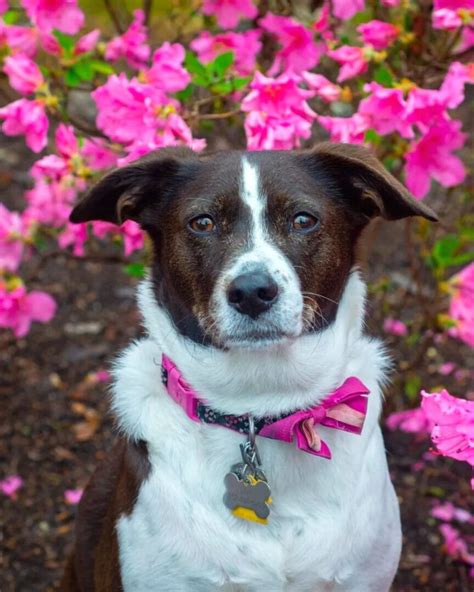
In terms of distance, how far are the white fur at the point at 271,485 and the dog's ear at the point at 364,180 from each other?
0.70ft

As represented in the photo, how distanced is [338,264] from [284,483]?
2.05ft

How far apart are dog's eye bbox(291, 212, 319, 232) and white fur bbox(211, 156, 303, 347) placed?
0.30ft

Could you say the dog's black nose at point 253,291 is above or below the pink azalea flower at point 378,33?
below

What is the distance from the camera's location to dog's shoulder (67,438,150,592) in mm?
2826

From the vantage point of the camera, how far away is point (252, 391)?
2779 mm

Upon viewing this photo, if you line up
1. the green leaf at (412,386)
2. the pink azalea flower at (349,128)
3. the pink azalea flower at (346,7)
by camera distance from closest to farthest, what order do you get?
the pink azalea flower at (349,128) → the pink azalea flower at (346,7) → the green leaf at (412,386)

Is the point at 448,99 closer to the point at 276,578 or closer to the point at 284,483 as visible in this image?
the point at 284,483

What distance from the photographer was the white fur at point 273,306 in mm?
2557

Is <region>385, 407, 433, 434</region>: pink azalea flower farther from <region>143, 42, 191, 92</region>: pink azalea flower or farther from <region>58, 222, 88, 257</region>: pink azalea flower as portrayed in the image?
<region>143, 42, 191, 92</region>: pink azalea flower

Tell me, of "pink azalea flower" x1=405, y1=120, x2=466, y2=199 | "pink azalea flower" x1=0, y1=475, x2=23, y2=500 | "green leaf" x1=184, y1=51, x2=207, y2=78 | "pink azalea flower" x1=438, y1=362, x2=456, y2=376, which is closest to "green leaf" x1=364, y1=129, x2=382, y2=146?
"pink azalea flower" x1=405, y1=120, x2=466, y2=199

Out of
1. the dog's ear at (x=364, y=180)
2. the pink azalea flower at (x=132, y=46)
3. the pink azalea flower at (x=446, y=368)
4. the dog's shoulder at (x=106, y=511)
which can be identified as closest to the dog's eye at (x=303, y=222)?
the dog's ear at (x=364, y=180)

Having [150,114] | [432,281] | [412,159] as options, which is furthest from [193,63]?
[432,281]

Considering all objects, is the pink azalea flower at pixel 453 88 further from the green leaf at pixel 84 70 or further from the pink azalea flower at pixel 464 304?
the green leaf at pixel 84 70

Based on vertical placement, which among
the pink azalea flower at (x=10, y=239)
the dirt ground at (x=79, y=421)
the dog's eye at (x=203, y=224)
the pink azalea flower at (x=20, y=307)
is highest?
the dog's eye at (x=203, y=224)
